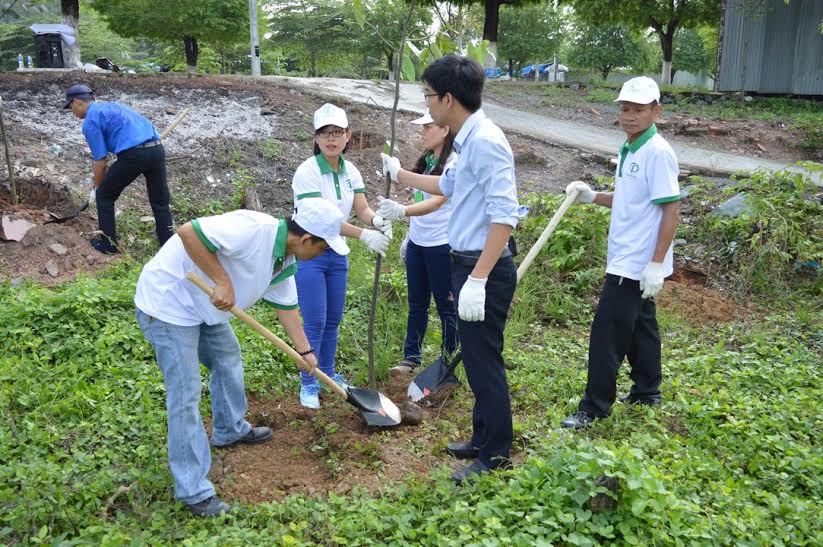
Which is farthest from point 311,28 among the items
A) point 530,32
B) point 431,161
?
point 431,161

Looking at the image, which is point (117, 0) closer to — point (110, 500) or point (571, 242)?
point (571, 242)

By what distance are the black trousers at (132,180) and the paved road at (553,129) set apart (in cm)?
406

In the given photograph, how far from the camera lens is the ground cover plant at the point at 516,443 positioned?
102 inches

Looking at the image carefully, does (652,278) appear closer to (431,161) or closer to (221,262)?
(431,161)

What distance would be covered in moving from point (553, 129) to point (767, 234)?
6362 millimetres

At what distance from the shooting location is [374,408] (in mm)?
3639

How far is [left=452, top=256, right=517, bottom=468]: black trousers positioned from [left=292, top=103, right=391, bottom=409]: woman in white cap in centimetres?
98

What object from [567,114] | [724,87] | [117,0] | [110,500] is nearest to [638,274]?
[110,500]

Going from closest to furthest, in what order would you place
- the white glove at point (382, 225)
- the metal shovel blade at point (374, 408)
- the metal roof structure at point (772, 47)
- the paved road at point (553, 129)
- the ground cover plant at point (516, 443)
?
the ground cover plant at point (516, 443)
the metal shovel blade at point (374, 408)
the white glove at point (382, 225)
the paved road at point (553, 129)
the metal roof structure at point (772, 47)

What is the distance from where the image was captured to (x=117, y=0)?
546 inches

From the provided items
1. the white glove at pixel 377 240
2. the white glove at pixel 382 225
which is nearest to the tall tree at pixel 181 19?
the white glove at pixel 382 225

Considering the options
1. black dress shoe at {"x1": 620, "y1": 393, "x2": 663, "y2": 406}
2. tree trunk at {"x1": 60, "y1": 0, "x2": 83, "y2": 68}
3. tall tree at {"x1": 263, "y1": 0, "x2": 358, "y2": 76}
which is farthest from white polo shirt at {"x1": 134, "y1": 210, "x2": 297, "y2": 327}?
tall tree at {"x1": 263, "y1": 0, "x2": 358, "y2": 76}

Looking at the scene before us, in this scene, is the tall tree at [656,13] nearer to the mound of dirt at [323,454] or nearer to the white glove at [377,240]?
the white glove at [377,240]

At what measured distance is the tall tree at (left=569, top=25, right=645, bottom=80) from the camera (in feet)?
98.1
